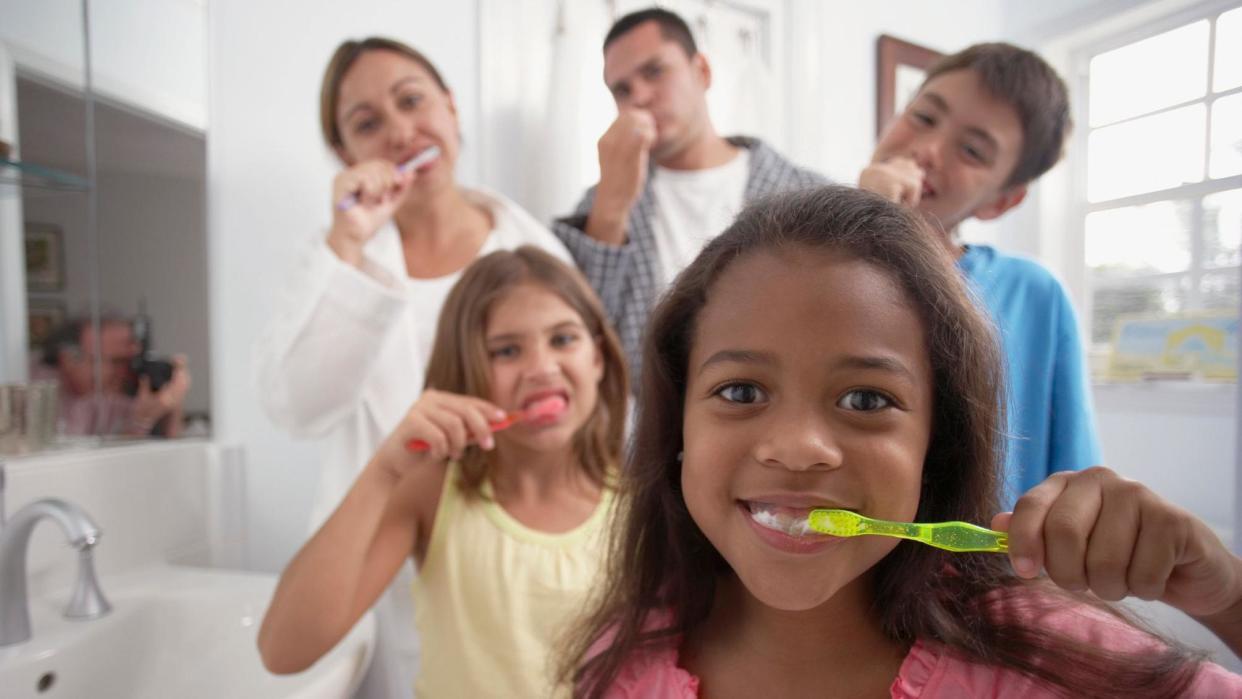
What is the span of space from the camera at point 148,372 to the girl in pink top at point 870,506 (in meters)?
0.69

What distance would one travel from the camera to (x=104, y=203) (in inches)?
29.5

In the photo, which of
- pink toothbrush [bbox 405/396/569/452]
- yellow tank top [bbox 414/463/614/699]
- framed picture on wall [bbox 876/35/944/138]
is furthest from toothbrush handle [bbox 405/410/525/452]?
framed picture on wall [bbox 876/35/944/138]

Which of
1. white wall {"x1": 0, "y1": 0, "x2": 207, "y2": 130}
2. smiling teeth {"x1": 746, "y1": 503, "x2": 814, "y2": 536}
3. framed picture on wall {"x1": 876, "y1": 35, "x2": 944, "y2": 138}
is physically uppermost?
framed picture on wall {"x1": 876, "y1": 35, "x2": 944, "y2": 138}

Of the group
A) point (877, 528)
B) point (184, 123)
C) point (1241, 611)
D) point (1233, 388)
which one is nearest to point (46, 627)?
point (184, 123)

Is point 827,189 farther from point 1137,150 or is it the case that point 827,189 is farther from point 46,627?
point 46,627

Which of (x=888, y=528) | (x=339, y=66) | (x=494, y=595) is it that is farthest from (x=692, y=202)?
(x=888, y=528)

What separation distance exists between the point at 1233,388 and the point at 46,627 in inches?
57.2

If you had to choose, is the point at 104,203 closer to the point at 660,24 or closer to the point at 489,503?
the point at 489,503

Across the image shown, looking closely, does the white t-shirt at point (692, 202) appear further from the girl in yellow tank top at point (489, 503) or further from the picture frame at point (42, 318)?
the picture frame at point (42, 318)

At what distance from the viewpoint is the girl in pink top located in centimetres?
29

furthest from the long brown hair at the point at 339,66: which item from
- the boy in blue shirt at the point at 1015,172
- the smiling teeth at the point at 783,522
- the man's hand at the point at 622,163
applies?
the smiling teeth at the point at 783,522

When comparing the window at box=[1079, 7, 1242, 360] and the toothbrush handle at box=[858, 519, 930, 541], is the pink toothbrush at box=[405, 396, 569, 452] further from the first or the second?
the window at box=[1079, 7, 1242, 360]

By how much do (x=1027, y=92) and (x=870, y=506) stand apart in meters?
0.49

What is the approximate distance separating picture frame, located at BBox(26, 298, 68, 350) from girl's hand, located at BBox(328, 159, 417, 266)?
0.31 metres
